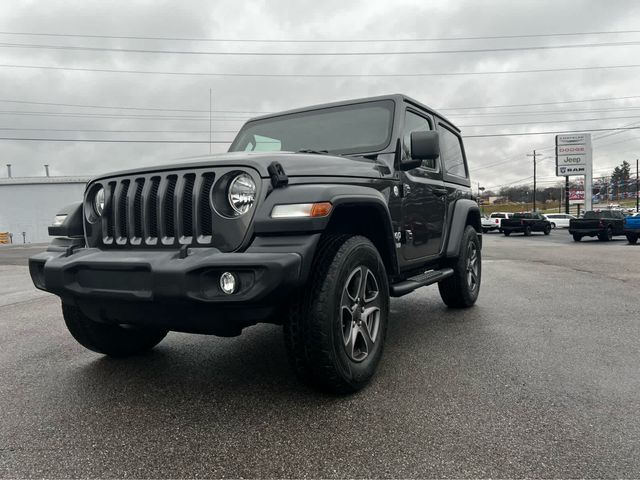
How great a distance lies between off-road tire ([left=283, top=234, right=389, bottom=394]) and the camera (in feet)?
8.18

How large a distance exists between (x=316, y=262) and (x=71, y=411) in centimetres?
156

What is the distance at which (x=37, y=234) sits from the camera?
139 ft

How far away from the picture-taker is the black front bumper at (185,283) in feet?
7.45

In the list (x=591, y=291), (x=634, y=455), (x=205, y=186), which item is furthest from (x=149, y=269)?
(x=591, y=291)

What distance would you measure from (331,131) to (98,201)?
185 cm

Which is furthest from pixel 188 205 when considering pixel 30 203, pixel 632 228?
pixel 30 203

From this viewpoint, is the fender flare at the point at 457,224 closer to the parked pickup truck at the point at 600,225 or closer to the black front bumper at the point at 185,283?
the black front bumper at the point at 185,283

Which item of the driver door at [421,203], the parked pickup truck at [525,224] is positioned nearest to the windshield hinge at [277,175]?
the driver door at [421,203]

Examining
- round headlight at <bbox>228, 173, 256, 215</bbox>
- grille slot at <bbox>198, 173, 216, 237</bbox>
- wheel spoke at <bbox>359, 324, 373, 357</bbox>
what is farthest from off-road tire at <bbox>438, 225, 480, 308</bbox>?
grille slot at <bbox>198, 173, 216, 237</bbox>

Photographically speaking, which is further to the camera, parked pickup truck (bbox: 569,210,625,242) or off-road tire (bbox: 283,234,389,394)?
parked pickup truck (bbox: 569,210,625,242)

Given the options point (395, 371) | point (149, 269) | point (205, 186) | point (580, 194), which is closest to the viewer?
point (149, 269)

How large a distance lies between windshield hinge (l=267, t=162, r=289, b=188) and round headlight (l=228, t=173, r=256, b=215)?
10cm

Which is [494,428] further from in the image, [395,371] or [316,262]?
[316,262]

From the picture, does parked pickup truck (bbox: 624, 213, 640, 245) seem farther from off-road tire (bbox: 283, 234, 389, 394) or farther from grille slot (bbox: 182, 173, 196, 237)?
grille slot (bbox: 182, 173, 196, 237)
